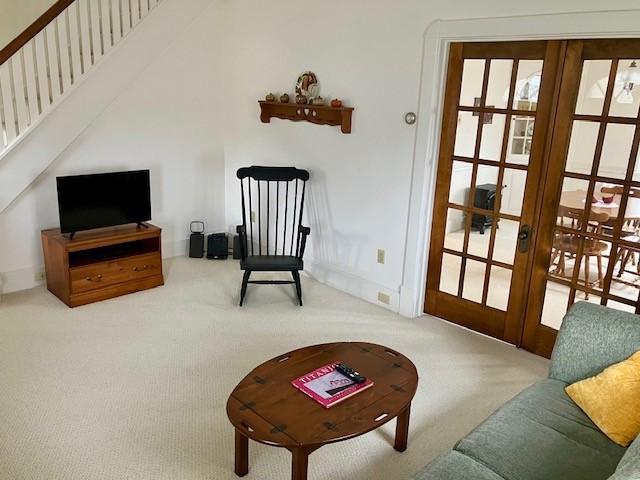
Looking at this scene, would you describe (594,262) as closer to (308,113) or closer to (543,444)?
(543,444)

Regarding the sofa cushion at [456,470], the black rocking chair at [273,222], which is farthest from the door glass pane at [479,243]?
the sofa cushion at [456,470]

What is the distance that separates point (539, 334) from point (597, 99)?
1.53m

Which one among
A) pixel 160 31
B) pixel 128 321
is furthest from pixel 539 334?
pixel 160 31

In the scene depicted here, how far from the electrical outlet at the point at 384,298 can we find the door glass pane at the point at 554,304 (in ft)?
3.87

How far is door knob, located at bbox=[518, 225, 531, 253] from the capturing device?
3596mm

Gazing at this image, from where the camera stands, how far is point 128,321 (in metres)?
3.95

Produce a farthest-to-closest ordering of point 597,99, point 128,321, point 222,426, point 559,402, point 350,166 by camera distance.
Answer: point 350,166, point 128,321, point 597,99, point 222,426, point 559,402

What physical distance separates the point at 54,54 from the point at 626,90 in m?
3.94

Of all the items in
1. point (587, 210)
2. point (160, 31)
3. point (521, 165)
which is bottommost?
point (587, 210)

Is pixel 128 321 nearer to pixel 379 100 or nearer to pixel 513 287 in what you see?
pixel 379 100

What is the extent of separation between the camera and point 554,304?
11.8 feet

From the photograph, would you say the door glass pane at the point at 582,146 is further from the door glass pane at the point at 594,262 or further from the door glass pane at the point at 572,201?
the door glass pane at the point at 594,262

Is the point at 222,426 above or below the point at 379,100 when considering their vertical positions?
below

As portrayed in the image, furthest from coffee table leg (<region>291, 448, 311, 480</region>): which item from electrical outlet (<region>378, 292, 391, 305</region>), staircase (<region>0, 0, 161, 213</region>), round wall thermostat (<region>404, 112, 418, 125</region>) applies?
staircase (<region>0, 0, 161, 213</region>)
